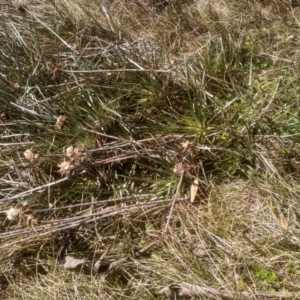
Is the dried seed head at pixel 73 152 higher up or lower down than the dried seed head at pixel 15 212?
higher up

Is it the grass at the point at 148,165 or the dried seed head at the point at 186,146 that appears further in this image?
the dried seed head at the point at 186,146

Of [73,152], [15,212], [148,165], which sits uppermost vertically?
[73,152]

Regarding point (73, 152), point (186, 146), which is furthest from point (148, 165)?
point (73, 152)

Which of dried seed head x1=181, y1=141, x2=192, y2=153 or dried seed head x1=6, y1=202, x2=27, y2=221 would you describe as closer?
dried seed head x1=6, y1=202, x2=27, y2=221

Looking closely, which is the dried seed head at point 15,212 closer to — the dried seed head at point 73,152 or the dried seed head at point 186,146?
the dried seed head at point 73,152

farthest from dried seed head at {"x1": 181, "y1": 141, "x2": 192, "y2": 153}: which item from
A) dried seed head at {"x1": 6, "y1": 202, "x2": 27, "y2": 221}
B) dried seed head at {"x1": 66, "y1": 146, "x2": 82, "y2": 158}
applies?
dried seed head at {"x1": 6, "y1": 202, "x2": 27, "y2": 221}

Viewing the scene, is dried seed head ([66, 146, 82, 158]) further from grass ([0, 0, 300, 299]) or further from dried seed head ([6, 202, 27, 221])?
dried seed head ([6, 202, 27, 221])

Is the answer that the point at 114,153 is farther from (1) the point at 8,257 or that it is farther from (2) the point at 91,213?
(1) the point at 8,257

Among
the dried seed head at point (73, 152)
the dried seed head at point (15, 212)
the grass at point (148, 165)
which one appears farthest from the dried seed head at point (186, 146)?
the dried seed head at point (15, 212)

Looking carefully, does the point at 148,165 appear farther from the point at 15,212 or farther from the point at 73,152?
the point at 15,212

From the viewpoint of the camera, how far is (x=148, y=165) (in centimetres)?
227

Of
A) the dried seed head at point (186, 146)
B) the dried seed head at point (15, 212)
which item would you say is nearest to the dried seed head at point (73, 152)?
the dried seed head at point (15, 212)

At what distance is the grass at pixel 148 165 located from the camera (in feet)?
6.54

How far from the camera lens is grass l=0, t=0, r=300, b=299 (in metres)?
1.99
